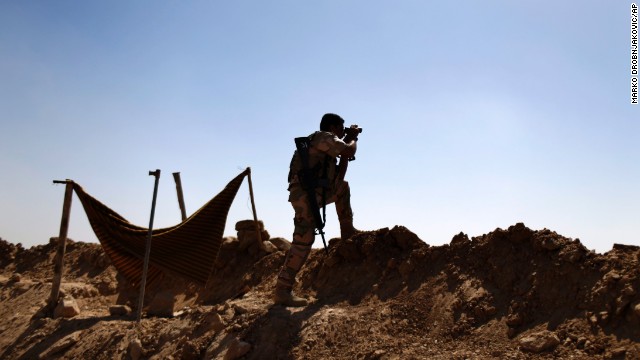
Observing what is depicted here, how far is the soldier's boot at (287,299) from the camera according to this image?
5539 mm

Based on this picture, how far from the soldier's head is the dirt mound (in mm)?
1342

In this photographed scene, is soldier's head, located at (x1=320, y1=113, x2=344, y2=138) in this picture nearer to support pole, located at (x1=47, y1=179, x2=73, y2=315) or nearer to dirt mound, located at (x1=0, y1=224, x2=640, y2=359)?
Result: dirt mound, located at (x1=0, y1=224, x2=640, y2=359)

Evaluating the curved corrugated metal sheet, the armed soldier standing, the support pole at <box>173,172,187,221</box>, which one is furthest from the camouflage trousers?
the support pole at <box>173,172,187,221</box>

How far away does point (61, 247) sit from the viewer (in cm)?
712

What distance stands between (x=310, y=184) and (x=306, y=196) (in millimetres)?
141

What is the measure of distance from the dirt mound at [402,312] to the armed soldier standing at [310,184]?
390mm

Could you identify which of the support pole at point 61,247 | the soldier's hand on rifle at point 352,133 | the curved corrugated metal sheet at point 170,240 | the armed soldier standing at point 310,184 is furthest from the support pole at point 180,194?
the soldier's hand on rifle at point 352,133

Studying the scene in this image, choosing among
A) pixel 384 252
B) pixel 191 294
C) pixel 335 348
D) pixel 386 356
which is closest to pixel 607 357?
pixel 386 356

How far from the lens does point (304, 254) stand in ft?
18.1

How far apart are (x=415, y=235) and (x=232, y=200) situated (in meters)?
2.75

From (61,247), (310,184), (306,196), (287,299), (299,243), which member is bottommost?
(287,299)

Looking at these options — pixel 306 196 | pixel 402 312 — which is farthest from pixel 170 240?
pixel 402 312

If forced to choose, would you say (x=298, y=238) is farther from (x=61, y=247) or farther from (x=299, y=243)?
(x=61, y=247)

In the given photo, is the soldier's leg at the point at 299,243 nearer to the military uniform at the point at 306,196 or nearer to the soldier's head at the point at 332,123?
the military uniform at the point at 306,196
